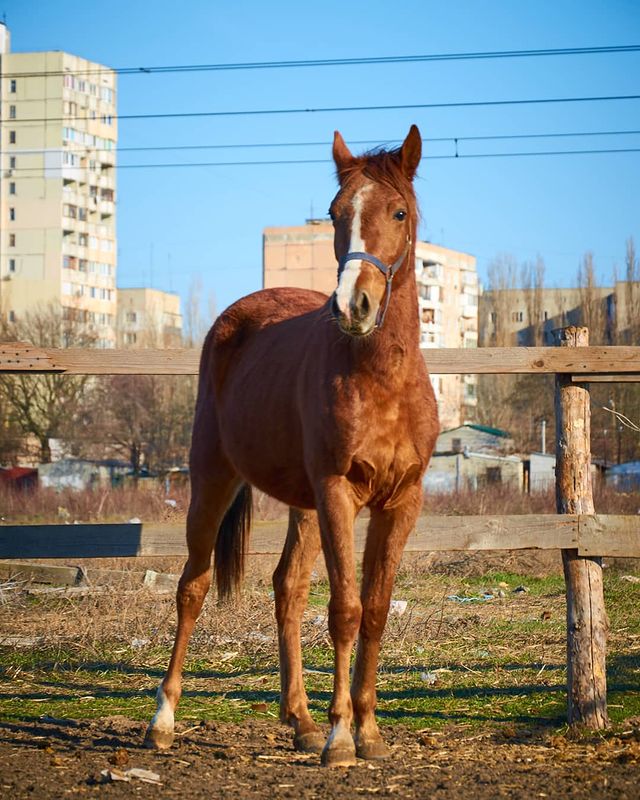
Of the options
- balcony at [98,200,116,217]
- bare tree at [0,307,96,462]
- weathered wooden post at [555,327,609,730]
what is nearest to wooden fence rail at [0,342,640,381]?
weathered wooden post at [555,327,609,730]

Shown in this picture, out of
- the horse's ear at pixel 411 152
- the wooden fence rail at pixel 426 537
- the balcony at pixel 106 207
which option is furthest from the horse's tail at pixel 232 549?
the balcony at pixel 106 207

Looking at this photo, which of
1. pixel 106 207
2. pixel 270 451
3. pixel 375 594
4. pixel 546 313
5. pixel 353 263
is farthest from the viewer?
pixel 106 207

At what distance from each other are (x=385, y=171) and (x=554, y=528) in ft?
6.95

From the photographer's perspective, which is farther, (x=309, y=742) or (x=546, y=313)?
(x=546, y=313)

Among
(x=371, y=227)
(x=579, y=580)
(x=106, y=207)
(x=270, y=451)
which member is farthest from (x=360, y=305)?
(x=106, y=207)

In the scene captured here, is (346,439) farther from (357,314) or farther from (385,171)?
(385,171)

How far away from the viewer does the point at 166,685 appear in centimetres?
489

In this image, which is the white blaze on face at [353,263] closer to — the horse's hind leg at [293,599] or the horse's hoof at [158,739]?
the horse's hind leg at [293,599]

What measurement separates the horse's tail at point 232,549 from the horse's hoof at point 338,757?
150 centimetres

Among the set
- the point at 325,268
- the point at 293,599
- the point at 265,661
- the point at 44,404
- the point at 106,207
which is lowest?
the point at 265,661

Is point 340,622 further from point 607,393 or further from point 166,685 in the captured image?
point 607,393

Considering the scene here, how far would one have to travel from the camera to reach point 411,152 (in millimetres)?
4297

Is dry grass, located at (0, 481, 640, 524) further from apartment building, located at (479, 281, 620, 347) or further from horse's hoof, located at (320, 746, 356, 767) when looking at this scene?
apartment building, located at (479, 281, 620, 347)

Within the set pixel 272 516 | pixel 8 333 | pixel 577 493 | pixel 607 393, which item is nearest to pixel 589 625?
pixel 577 493
